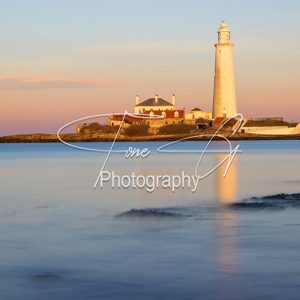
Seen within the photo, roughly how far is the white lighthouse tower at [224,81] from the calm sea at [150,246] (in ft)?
194

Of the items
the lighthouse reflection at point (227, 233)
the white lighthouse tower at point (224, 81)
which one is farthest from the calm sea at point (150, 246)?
the white lighthouse tower at point (224, 81)

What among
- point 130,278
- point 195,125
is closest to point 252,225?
point 130,278

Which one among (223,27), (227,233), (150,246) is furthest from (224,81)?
(150,246)

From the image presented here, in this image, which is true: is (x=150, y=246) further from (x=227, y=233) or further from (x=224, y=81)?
(x=224, y=81)

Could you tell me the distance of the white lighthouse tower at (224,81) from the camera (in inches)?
3162

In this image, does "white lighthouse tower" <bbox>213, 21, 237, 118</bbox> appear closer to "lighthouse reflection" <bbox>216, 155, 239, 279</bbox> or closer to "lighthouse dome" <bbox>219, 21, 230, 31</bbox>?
"lighthouse dome" <bbox>219, 21, 230, 31</bbox>

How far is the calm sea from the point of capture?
9.42 m

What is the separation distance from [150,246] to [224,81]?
68592 mm

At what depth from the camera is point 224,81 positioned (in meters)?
80.1

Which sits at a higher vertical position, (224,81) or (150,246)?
(224,81)

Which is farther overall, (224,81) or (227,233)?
(224,81)

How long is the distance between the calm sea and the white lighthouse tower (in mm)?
59088

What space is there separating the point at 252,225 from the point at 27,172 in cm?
2317

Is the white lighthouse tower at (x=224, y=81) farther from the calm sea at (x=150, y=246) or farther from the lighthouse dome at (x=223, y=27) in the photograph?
the calm sea at (x=150, y=246)
